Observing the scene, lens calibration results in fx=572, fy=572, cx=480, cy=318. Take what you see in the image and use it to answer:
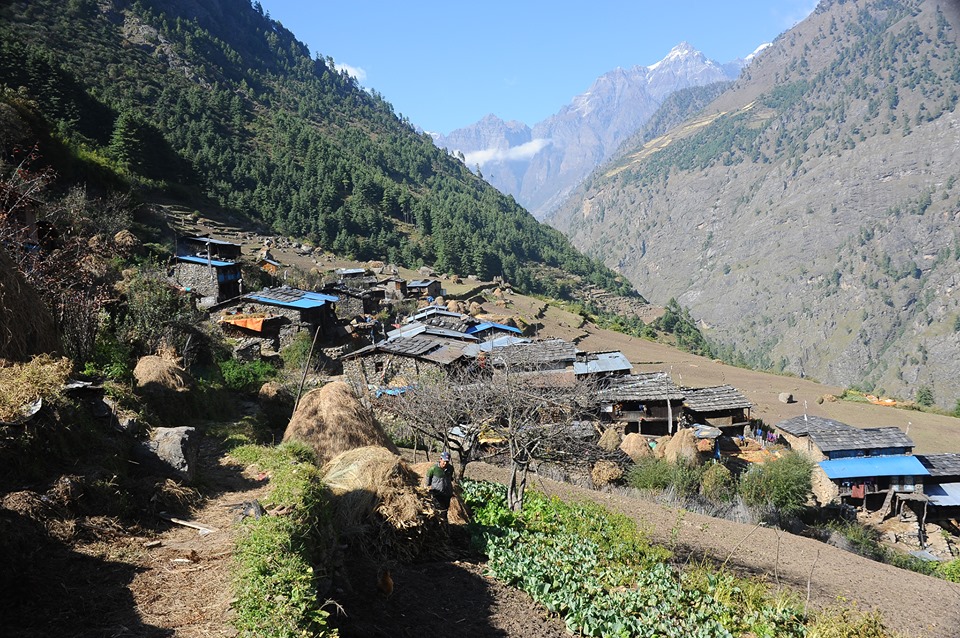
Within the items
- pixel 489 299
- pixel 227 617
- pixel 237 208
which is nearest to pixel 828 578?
pixel 227 617

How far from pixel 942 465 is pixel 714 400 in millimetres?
10350

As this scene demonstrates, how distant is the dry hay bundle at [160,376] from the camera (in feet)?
44.2

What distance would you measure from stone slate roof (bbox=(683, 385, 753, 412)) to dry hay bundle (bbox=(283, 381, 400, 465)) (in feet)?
70.3

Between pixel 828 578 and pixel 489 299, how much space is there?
190ft

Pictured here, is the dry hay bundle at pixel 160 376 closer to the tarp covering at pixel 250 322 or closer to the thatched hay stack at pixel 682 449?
the tarp covering at pixel 250 322

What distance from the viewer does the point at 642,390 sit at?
3009 centimetres

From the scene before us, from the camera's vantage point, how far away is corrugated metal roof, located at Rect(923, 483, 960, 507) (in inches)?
974

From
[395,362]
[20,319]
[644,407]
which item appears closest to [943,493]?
[644,407]

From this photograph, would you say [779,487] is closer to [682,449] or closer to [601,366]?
[682,449]

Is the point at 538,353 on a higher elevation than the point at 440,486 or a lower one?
higher

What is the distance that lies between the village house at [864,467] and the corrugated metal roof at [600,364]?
10310 mm

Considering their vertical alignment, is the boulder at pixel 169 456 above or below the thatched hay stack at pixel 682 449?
above

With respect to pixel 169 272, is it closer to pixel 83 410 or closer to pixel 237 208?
pixel 83 410

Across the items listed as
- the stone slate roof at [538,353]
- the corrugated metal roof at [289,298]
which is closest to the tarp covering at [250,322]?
the corrugated metal roof at [289,298]
